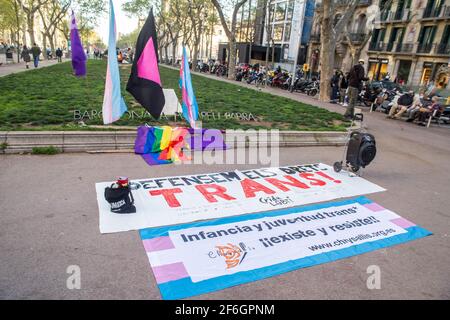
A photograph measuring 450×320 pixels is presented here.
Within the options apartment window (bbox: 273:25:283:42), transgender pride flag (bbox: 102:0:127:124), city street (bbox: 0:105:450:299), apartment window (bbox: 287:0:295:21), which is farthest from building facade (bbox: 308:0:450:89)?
city street (bbox: 0:105:450:299)

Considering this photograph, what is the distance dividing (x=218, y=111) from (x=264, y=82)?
18.5m

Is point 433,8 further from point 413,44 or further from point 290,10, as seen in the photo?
point 290,10

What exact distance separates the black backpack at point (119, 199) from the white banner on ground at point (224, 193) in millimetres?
100

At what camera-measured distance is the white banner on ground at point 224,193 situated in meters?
4.41

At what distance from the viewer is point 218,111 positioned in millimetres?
11562

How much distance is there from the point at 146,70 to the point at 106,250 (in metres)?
4.15

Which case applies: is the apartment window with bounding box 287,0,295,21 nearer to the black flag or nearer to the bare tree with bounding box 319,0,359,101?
the bare tree with bounding box 319,0,359,101

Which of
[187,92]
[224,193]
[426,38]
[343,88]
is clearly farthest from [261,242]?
[426,38]

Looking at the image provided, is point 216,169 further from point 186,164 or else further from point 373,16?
point 373,16

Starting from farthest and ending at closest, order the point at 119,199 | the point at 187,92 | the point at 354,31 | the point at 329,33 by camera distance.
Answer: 1. the point at 354,31
2. the point at 329,33
3. the point at 187,92
4. the point at 119,199

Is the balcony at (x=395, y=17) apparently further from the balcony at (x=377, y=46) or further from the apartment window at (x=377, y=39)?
the balcony at (x=377, y=46)

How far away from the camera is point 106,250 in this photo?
141 inches

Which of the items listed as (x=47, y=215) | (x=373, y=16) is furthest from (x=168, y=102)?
(x=373, y=16)

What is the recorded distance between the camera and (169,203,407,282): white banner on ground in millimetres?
3525
